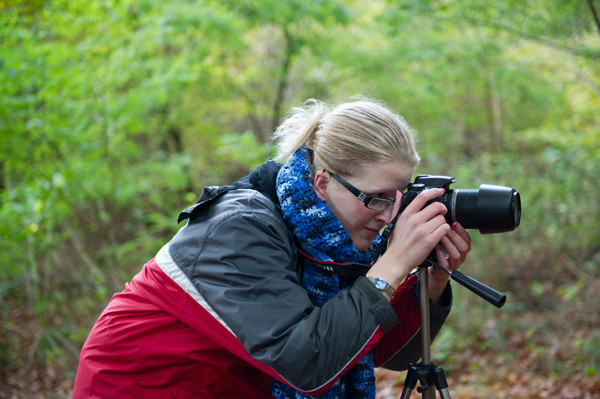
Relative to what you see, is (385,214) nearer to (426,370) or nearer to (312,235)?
(312,235)

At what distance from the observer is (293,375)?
Result: 4.31 ft

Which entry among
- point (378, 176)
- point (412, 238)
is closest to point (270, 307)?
point (412, 238)

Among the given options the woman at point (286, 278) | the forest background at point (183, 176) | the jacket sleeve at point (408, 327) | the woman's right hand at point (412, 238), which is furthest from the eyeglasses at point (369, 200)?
the forest background at point (183, 176)

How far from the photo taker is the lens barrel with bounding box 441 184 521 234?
60.9 inches

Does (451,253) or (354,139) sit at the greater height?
(354,139)

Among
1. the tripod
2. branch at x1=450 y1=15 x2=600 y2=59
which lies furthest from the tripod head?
branch at x1=450 y1=15 x2=600 y2=59

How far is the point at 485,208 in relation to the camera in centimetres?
157

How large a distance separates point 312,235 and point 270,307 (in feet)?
1.01

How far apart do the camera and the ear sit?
25 cm

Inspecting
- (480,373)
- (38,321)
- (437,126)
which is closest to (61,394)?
(38,321)

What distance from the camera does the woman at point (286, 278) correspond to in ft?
4.39

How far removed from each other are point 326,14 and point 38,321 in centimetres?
489

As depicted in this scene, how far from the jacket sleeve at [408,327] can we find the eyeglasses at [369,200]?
42 cm

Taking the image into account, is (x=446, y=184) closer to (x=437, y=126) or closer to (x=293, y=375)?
(x=293, y=375)
